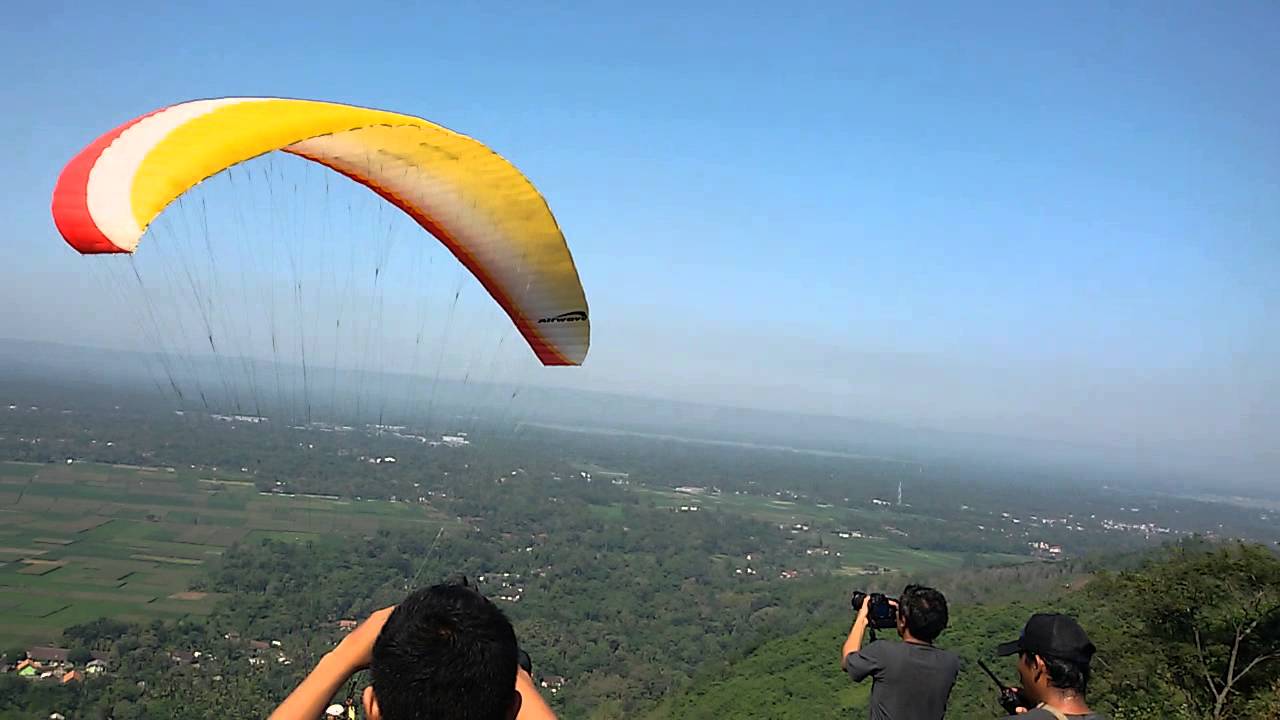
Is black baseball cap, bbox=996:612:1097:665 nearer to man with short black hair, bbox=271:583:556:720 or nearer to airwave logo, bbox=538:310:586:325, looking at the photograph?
man with short black hair, bbox=271:583:556:720

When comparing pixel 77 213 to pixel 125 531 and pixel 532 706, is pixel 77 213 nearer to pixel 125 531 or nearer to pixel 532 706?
pixel 532 706

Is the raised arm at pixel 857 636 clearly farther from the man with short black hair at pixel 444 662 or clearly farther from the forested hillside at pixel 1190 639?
the forested hillside at pixel 1190 639

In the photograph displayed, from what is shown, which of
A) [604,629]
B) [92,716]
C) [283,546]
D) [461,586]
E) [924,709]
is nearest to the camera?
[461,586]

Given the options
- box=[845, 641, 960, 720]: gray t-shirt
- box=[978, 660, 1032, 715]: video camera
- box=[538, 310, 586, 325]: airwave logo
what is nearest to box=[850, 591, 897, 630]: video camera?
box=[845, 641, 960, 720]: gray t-shirt

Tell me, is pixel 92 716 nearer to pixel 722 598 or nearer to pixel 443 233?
pixel 443 233

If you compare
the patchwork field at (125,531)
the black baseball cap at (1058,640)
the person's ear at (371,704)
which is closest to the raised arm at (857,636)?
the black baseball cap at (1058,640)

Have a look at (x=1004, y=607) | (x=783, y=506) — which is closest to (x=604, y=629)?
(x=1004, y=607)
